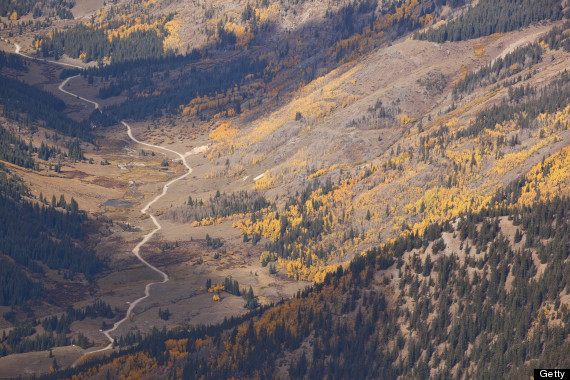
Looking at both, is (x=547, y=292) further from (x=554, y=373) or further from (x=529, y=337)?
(x=554, y=373)

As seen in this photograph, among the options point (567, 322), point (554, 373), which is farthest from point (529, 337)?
point (554, 373)

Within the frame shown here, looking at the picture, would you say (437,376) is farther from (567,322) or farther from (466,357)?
(567,322)

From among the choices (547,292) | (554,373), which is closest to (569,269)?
(547,292)

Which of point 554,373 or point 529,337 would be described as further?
point 529,337

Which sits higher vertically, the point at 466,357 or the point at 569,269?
the point at 569,269

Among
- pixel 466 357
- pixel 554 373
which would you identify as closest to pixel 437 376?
pixel 466 357

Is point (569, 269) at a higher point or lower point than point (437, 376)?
higher

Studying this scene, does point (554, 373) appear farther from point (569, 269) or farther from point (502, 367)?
point (569, 269)

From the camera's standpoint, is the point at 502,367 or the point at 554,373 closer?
the point at 554,373
